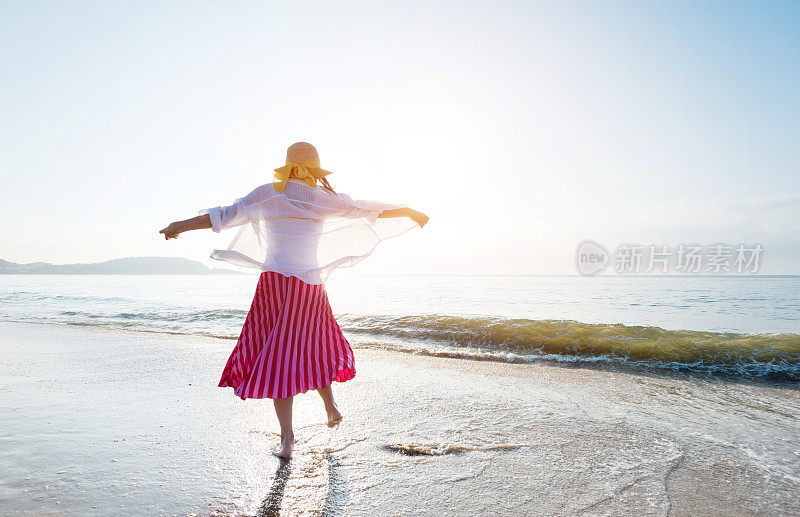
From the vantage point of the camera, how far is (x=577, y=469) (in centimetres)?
256

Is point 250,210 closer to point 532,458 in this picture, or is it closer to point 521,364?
point 532,458

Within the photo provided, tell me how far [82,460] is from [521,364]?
5056 mm

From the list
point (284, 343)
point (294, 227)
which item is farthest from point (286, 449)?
point (294, 227)

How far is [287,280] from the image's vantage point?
2795 millimetres

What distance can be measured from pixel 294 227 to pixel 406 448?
159 centimetres

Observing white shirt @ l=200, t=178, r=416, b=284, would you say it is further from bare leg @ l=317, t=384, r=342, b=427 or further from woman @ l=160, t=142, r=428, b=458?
bare leg @ l=317, t=384, r=342, b=427

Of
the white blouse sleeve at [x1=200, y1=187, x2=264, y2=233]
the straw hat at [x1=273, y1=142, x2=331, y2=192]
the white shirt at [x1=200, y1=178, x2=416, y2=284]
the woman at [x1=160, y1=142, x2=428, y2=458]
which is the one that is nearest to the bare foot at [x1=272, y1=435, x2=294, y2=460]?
the woman at [x1=160, y1=142, x2=428, y2=458]

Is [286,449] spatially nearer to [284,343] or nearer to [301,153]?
[284,343]

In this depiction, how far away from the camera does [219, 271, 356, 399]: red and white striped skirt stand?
269 cm

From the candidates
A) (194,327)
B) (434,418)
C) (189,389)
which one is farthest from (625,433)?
(194,327)

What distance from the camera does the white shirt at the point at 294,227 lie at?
2730mm

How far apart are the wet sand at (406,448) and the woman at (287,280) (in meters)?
A: 0.44

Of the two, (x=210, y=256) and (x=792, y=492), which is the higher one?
(x=210, y=256)

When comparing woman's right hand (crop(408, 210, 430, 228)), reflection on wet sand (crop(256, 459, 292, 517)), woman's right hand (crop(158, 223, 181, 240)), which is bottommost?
reflection on wet sand (crop(256, 459, 292, 517))
